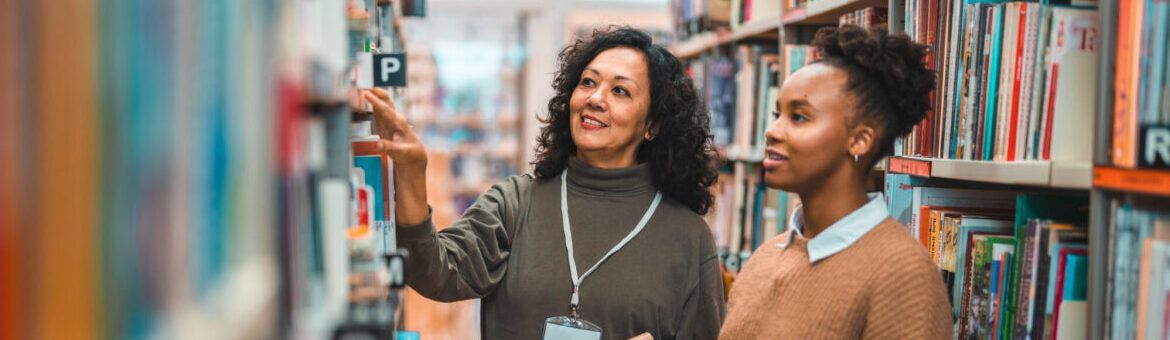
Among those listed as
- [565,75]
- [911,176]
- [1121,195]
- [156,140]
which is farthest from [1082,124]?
[156,140]

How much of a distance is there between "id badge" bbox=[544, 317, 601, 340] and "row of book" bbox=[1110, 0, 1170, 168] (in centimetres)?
90

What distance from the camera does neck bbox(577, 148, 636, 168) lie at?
73.1 inches

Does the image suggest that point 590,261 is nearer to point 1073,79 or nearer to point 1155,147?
point 1073,79

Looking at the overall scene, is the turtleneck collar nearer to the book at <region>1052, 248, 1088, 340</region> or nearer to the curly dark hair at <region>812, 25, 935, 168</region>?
the curly dark hair at <region>812, 25, 935, 168</region>

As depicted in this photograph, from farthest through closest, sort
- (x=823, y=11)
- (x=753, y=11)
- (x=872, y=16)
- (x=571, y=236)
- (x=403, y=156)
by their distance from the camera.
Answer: (x=753, y=11) → (x=823, y=11) → (x=872, y=16) → (x=571, y=236) → (x=403, y=156)

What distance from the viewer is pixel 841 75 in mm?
1344

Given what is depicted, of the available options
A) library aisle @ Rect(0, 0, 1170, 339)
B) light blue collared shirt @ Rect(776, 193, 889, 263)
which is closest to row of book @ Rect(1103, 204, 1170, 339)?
library aisle @ Rect(0, 0, 1170, 339)

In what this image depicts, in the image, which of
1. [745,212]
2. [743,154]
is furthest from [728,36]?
[745,212]

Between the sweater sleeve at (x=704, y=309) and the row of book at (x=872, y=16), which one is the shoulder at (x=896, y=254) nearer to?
the sweater sleeve at (x=704, y=309)

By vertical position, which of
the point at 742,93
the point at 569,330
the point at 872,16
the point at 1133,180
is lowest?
the point at 569,330

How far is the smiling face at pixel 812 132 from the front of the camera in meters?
1.33

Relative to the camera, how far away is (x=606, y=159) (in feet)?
6.12

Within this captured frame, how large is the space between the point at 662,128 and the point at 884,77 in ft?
2.13

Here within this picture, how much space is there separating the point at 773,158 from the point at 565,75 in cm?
71
